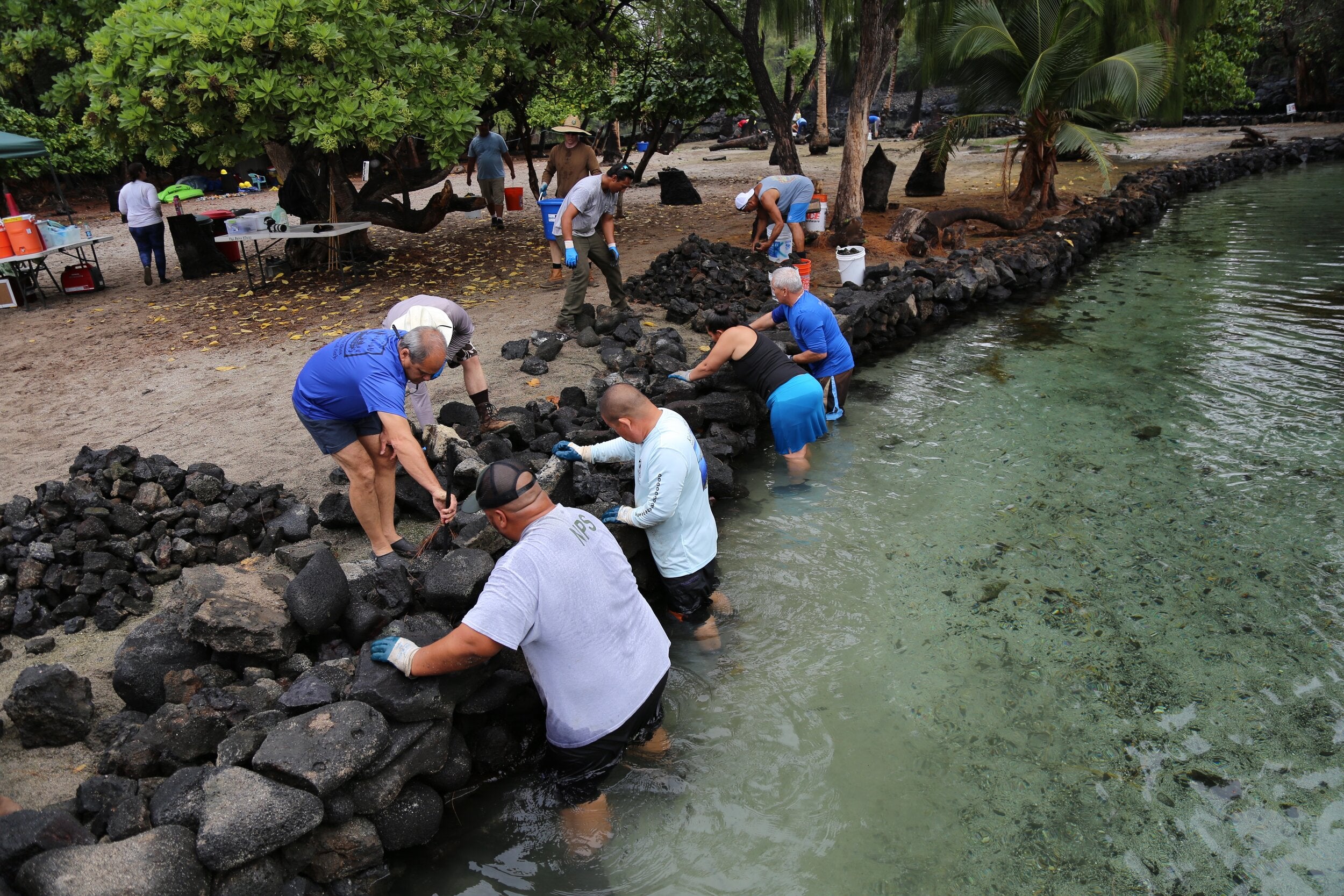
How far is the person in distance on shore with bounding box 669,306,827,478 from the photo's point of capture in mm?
6363

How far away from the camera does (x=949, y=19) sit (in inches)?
574

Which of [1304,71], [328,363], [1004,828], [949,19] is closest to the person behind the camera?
[1004,828]

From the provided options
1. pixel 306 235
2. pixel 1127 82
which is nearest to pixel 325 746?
pixel 306 235

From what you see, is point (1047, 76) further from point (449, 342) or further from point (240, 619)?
point (240, 619)

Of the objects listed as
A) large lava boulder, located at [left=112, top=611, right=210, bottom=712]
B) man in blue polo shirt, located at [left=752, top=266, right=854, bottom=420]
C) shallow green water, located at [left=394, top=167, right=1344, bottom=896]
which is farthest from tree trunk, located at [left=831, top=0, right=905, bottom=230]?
large lava boulder, located at [left=112, top=611, right=210, bottom=712]

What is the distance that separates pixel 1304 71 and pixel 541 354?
1279 inches

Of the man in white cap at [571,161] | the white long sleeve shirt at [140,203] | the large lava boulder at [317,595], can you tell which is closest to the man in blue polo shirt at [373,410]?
the large lava boulder at [317,595]

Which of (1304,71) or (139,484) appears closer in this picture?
(139,484)

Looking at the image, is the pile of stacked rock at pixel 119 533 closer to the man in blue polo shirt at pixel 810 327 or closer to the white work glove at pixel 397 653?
the white work glove at pixel 397 653

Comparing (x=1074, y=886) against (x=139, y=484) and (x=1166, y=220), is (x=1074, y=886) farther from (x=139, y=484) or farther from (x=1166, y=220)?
(x=1166, y=220)

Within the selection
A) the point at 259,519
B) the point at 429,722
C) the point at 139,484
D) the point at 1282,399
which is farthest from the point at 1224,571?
the point at 139,484

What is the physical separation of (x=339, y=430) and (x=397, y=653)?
178 cm

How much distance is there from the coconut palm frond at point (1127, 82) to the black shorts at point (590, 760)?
13.1m

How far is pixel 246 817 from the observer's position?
3.03 meters
